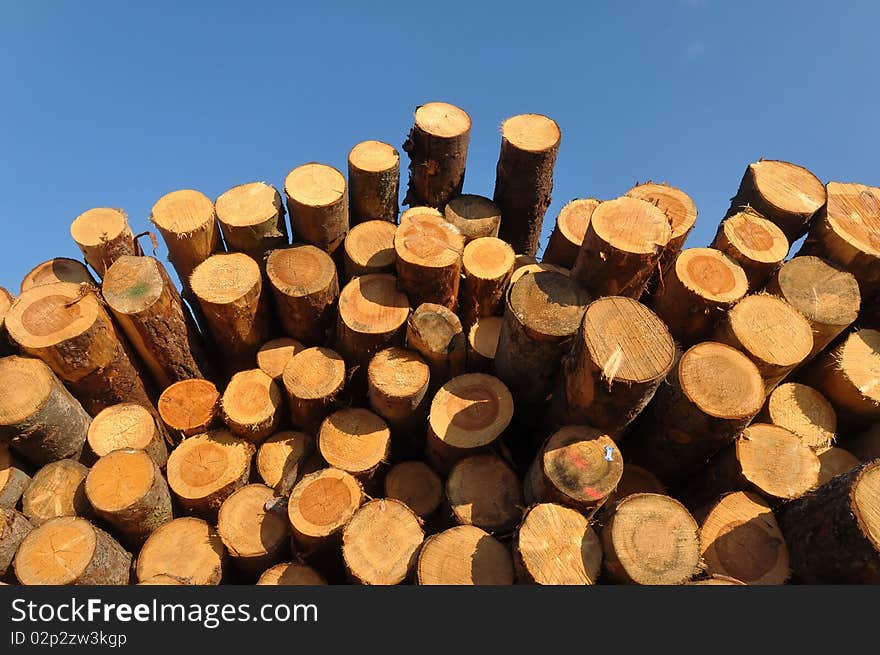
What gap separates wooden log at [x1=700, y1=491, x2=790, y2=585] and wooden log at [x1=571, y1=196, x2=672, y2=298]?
5.54 feet

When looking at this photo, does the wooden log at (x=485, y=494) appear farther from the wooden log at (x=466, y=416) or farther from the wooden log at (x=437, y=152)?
the wooden log at (x=437, y=152)

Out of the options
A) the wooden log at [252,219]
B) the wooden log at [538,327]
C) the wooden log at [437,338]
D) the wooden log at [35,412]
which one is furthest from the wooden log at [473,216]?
the wooden log at [35,412]

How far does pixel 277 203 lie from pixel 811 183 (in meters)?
5.00

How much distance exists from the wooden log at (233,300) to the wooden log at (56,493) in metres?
1.59

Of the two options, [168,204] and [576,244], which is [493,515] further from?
[168,204]

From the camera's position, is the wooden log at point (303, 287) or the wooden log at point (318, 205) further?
the wooden log at point (318, 205)

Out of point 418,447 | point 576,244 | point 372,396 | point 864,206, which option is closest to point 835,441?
point 864,206

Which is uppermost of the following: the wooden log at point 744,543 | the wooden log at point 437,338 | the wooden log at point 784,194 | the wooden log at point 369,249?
the wooden log at point 784,194

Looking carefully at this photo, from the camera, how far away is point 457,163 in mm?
6117

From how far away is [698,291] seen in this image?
4.67 m

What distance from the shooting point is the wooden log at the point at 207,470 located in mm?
4812

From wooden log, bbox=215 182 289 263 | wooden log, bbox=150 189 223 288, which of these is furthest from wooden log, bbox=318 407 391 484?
wooden log, bbox=150 189 223 288

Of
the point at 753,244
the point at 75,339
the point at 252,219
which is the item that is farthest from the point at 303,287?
the point at 753,244

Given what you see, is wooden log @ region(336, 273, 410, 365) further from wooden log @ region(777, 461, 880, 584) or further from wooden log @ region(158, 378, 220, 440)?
wooden log @ region(777, 461, 880, 584)
